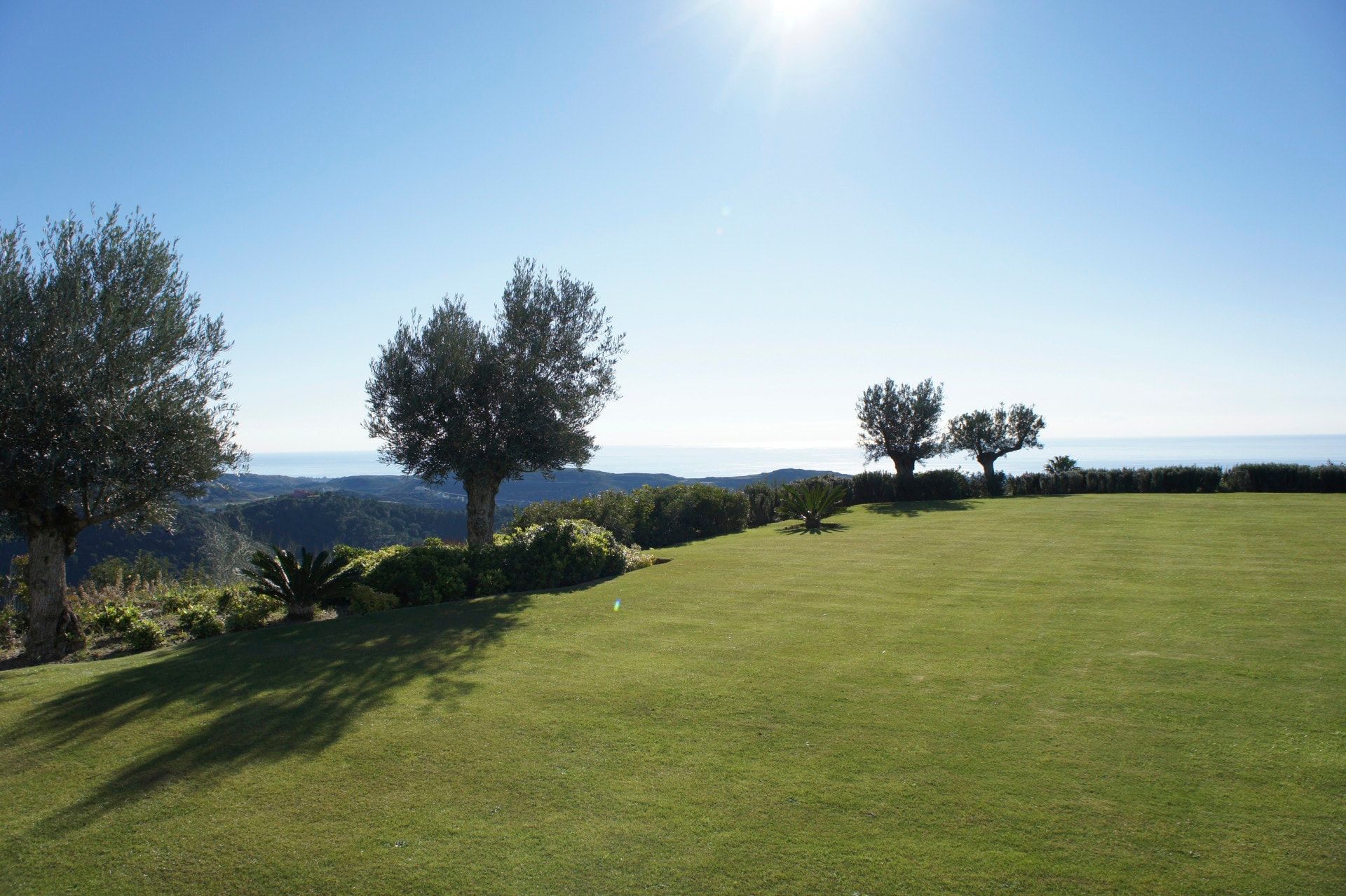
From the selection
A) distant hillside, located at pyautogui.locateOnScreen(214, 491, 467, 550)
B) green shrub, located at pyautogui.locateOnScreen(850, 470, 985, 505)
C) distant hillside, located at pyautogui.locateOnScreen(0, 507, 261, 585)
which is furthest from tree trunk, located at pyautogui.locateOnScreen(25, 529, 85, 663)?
green shrub, located at pyautogui.locateOnScreen(850, 470, 985, 505)

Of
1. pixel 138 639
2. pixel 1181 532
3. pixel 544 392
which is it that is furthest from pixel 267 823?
pixel 1181 532

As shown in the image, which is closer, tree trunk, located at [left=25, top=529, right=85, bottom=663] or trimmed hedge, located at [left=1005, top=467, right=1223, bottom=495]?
tree trunk, located at [left=25, top=529, right=85, bottom=663]

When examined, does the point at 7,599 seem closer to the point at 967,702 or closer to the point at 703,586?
the point at 703,586

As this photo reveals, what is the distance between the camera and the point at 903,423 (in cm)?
3522

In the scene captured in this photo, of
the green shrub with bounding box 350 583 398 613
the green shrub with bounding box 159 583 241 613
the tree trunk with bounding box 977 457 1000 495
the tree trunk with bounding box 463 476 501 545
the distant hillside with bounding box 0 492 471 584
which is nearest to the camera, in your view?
the green shrub with bounding box 350 583 398 613

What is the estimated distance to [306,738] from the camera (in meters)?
5.92

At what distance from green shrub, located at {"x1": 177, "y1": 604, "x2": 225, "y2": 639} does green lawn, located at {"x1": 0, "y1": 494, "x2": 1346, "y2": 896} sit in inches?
39.6

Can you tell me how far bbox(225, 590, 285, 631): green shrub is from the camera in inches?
418

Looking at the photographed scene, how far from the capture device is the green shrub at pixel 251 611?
10625mm

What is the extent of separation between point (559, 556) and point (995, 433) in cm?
3023

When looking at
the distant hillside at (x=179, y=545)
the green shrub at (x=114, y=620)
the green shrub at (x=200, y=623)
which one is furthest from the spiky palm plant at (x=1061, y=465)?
the distant hillside at (x=179, y=545)

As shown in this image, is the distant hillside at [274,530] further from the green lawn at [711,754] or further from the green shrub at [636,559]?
the green lawn at [711,754]

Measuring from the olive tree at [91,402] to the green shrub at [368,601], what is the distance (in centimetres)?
280

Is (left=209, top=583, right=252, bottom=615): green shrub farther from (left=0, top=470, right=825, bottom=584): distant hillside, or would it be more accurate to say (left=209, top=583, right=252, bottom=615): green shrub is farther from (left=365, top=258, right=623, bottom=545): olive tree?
(left=0, top=470, right=825, bottom=584): distant hillside
